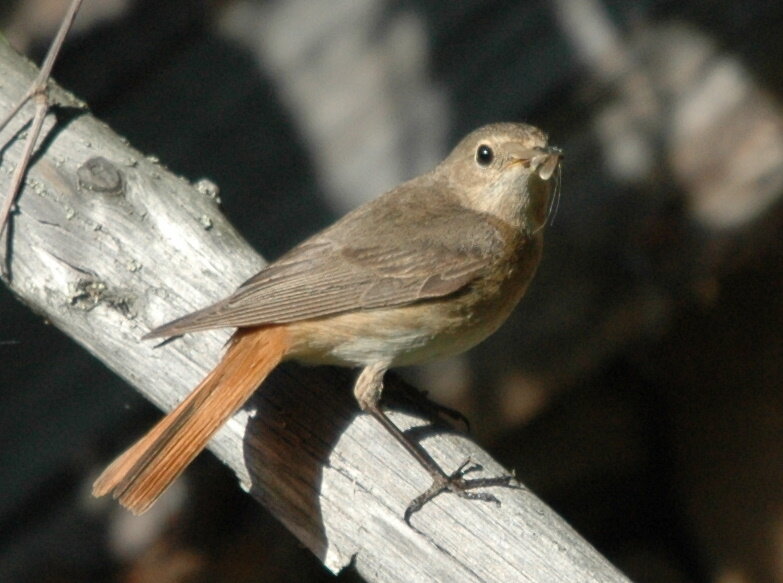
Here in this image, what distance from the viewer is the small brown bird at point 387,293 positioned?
306cm

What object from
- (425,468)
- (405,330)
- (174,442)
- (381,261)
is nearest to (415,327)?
(405,330)

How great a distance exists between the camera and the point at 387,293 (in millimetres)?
3662

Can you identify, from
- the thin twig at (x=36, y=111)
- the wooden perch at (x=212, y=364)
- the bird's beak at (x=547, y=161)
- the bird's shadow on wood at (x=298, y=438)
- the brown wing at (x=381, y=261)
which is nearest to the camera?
the wooden perch at (x=212, y=364)

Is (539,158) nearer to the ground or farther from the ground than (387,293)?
farther from the ground

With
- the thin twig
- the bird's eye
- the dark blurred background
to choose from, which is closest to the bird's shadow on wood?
the thin twig

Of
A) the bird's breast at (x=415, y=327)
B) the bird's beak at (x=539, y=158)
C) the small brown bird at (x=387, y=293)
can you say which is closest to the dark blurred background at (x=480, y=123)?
the small brown bird at (x=387, y=293)

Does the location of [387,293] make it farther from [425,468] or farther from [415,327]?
[425,468]

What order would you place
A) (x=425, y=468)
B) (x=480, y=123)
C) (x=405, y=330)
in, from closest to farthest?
(x=425, y=468), (x=405, y=330), (x=480, y=123)

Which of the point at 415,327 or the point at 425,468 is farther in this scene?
the point at 415,327

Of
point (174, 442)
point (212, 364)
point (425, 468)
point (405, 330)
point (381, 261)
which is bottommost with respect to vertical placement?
point (174, 442)

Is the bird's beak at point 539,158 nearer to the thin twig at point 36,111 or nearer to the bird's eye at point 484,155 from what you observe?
Result: the bird's eye at point 484,155

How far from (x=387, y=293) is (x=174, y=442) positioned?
884 mm

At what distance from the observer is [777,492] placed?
5426mm

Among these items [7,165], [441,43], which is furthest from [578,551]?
[441,43]
